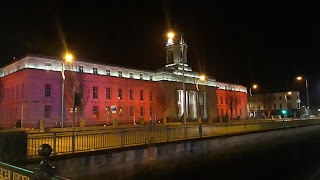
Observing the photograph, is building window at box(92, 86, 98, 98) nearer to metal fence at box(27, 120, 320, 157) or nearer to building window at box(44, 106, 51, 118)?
building window at box(44, 106, 51, 118)

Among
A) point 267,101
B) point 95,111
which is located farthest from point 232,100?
point 95,111

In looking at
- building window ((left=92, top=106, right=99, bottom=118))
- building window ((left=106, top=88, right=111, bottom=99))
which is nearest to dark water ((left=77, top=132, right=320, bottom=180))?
building window ((left=92, top=106, right=99, bottom=118))

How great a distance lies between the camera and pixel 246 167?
18.6 metres

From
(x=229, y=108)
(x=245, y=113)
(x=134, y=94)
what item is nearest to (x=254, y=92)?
(x=245, y=113)

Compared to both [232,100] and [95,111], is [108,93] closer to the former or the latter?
[95,111]

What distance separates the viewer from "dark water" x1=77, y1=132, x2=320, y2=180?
625 inches

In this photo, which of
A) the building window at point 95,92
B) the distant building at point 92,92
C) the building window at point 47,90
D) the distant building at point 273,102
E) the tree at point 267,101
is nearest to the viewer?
the distant building at point 92,92

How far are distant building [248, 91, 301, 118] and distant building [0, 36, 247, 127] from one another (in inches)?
1491

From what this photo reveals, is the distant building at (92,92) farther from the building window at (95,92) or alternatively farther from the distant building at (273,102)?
the distant building at (273,102)

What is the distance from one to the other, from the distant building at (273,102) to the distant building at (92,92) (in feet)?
124

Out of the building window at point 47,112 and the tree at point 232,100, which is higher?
the tree at point 232,100

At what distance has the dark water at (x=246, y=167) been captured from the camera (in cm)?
1589

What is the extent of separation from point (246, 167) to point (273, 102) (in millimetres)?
105790

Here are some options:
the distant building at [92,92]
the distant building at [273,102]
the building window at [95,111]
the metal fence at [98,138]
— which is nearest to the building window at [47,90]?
the distant building at [92,92]
